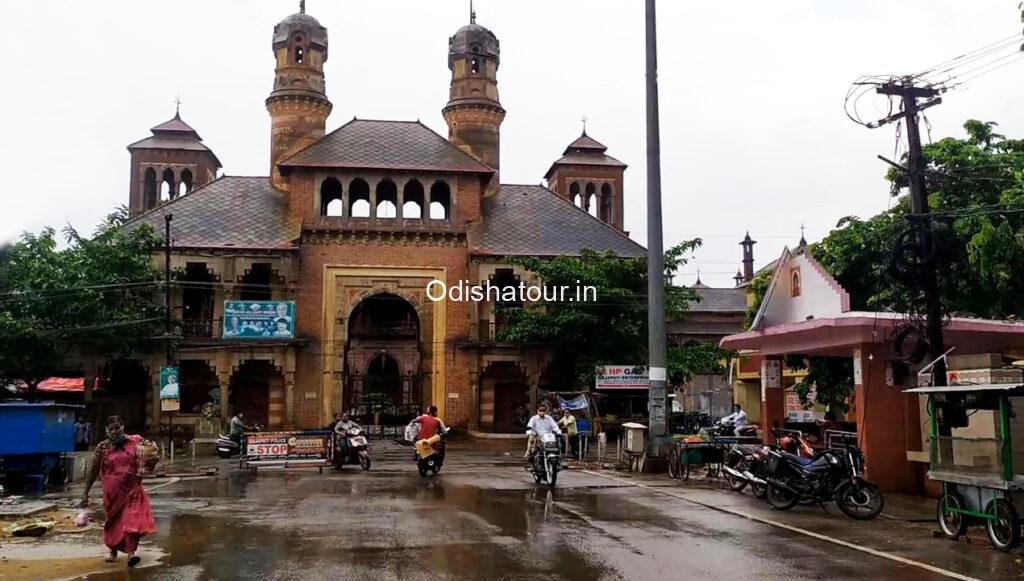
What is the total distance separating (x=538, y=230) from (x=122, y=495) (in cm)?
3073

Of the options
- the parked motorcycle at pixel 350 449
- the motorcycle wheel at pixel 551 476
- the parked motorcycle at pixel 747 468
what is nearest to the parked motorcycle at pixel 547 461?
the motorcycle wheel at pixel 551 476

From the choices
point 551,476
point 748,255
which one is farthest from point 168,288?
point 748,255

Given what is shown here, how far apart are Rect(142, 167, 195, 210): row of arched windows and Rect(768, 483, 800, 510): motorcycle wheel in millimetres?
43031

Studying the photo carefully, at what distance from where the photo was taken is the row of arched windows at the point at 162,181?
49.1m

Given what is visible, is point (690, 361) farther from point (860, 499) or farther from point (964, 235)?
point (860, 499)

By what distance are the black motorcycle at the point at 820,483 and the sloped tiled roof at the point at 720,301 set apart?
4183 cm

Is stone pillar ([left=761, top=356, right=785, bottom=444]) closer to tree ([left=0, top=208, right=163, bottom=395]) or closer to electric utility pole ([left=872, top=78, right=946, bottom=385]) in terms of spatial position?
electric utility pole ([left=872, top=78, right=946, bottom=385])

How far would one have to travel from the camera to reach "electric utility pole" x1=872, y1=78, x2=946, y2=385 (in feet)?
42.7

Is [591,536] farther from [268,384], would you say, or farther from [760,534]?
[268,384]

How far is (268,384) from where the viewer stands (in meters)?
37.3

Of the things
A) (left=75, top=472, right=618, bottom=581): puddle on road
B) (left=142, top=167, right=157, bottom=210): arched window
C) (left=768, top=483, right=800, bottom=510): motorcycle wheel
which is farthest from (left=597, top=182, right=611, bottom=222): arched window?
(left=768, top=483, right=800, bottom=510): motorcycle wheel

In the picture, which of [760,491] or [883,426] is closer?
[760,491]

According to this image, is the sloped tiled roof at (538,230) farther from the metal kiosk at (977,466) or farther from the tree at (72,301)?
the metal kiosk at (977,466)

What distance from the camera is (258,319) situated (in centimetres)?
3162
